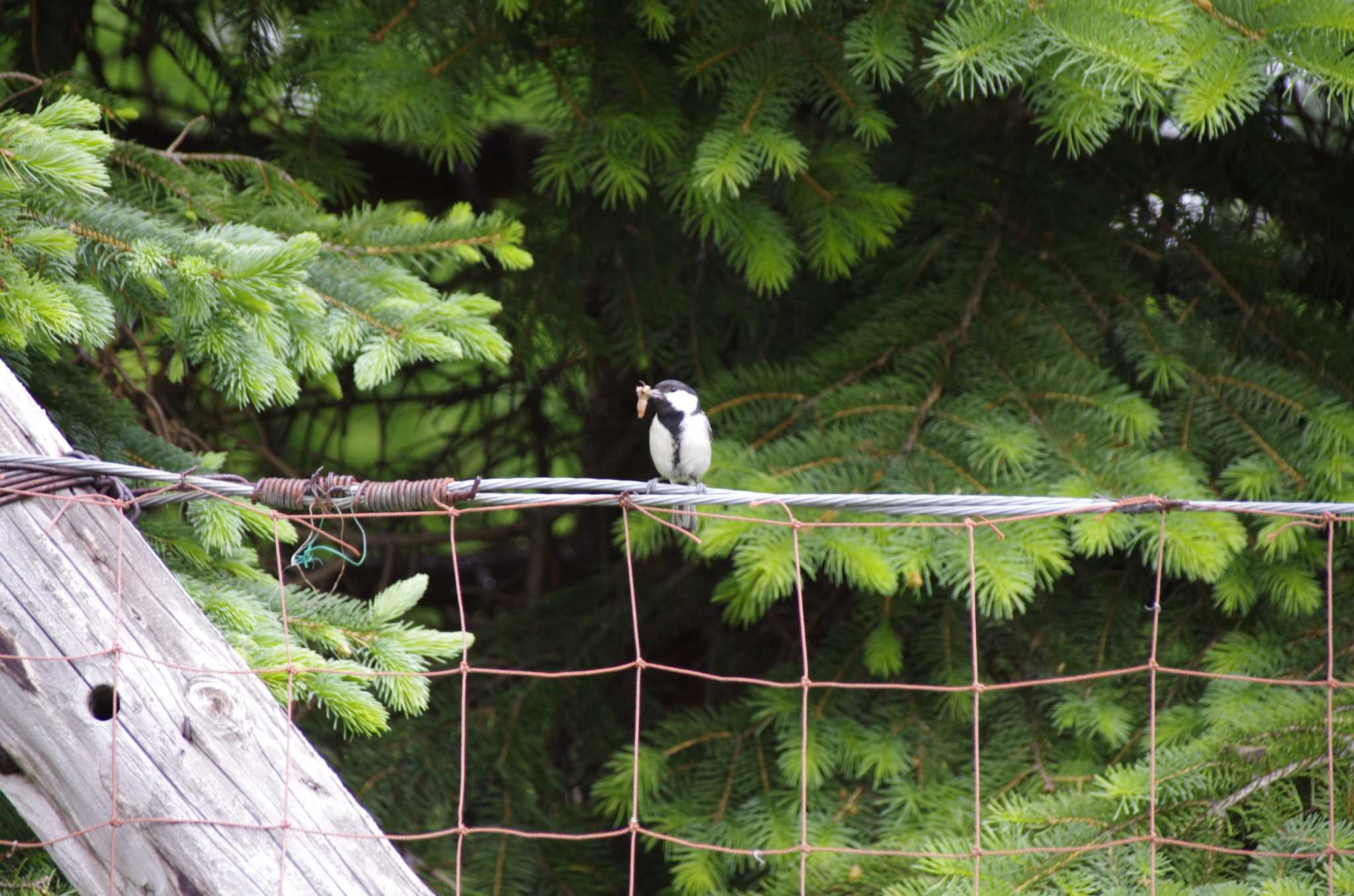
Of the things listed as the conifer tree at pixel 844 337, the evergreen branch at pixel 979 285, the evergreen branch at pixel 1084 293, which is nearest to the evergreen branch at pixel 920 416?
the conifer tree at pixel 844 337

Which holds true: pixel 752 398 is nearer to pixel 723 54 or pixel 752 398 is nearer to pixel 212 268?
pixel 723 54

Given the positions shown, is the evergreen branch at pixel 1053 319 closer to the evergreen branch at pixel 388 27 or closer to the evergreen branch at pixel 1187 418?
the evergreen branch at pixel 1187 418

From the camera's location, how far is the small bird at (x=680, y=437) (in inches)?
104

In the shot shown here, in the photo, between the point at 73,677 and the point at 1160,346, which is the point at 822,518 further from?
the point at 73,677

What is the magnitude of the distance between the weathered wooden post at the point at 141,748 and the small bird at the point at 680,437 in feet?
3.76

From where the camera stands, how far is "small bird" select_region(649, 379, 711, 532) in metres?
2.63

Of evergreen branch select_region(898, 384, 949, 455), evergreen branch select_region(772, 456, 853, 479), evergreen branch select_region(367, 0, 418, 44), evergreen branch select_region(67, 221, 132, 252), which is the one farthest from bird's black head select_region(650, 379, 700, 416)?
evergreen branch select_region(67, 221, 132, 252)

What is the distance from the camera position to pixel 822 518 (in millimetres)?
2426

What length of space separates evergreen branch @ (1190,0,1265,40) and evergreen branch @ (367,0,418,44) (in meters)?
1.50

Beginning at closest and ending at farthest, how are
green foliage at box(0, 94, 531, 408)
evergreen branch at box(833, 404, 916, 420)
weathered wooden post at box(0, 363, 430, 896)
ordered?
1. weathered wooden post at box(0, 363, 430, 896)
2. green foliage at box(0, 94, 531, 408)
3. evergreen branch at box(833, 404, 916, 420)

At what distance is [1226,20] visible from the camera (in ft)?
6.59

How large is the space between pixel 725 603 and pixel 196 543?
164 centimetres

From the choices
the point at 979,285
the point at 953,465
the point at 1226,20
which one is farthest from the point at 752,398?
the point at 1226,20

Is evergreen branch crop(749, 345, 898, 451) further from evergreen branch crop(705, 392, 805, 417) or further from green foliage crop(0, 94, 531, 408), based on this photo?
green foliage crop(0, 94, 531, 408)
